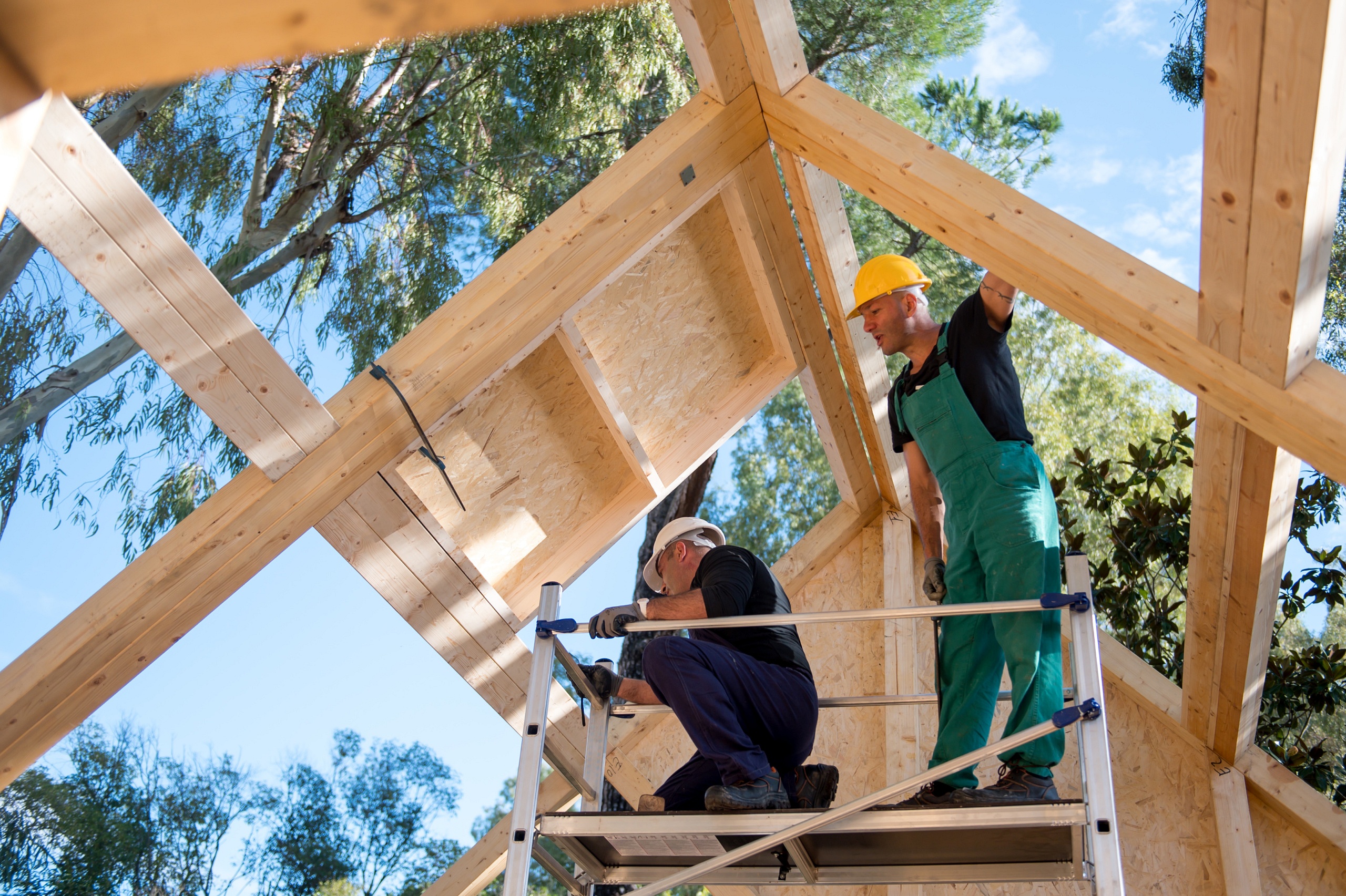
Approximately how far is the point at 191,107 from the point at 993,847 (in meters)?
9.80

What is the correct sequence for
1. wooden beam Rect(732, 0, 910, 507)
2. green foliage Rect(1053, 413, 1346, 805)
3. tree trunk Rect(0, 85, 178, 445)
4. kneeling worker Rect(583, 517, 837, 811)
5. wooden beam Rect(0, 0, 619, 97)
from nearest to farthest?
wooden beam Rect(0, 0, 619, 97) → kneeling worker Rect(583, 517, 837, 811) → wooden beam Rect(732, 0, 910, 507) → green foliage Rect(1053, 413, 1346, 805) → tree trunk Rect(0, 85, 178, 445)

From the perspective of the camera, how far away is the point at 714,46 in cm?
319

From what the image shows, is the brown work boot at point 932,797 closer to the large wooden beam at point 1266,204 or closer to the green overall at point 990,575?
the green overall at point 990,575

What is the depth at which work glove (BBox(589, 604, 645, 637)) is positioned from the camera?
9.56 feet

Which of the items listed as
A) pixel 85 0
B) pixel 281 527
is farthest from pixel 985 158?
pixel 85 0

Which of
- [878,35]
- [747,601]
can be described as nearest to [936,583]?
[747,601]

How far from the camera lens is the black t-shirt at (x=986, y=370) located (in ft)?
10.1

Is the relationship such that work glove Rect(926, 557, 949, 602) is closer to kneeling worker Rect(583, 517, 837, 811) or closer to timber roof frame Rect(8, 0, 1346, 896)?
kneeling worker Rect(583, 517, 837, 811)

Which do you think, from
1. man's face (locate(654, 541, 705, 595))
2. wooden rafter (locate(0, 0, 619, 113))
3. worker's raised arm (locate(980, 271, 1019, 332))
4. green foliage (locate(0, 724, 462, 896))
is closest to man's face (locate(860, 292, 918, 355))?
worker's raised arm (locate(980, 271, 1019, 332))

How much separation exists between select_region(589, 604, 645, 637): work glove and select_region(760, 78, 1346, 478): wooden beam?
4.50 feet

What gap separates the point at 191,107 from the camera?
9.84 m

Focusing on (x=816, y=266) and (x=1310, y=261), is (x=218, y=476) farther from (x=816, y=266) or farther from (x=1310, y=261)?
(x=1310, y=261)

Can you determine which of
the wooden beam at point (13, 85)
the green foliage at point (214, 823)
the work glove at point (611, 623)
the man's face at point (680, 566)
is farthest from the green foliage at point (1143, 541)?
the green foliage at point (214, 823)

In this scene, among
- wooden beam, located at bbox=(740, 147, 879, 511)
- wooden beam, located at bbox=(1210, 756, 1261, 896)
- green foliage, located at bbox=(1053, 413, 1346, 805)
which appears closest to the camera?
wooden beam, located at bbox=(740, 147, 879, 511)
